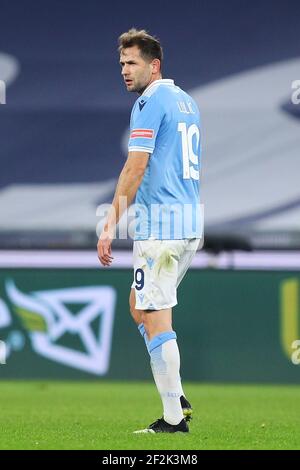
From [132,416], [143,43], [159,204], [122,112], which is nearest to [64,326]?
[132,416]

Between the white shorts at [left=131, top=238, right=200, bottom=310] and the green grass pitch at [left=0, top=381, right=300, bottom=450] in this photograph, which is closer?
the green grass pitch at [left=0, top=381, right=300, bottom=450]

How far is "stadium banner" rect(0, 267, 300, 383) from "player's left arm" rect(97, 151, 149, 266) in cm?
538

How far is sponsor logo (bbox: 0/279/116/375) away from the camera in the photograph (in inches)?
454

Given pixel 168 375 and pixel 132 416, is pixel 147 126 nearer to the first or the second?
pixel 168 375

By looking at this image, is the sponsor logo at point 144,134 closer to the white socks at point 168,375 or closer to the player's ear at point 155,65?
the player's ear at point 155,65

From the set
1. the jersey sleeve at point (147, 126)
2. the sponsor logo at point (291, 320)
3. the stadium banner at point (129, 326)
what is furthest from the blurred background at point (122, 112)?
Answer: the jersey sleeve at point (147, 126)

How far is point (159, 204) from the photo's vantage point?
6.40 metres

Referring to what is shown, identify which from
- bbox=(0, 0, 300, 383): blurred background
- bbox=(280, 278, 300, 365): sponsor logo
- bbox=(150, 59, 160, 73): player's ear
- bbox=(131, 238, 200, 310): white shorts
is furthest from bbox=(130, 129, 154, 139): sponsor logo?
bbox=(0, 0, 300, 383): blurred background

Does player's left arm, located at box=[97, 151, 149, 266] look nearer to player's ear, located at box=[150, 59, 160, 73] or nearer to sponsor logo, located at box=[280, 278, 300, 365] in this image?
player's ear, located at box=[150, 59, 160, 73]

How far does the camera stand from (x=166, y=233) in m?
6.38

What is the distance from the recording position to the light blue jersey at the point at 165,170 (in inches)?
250

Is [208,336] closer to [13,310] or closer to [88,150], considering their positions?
[13,310]

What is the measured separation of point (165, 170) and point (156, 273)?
0.54m
